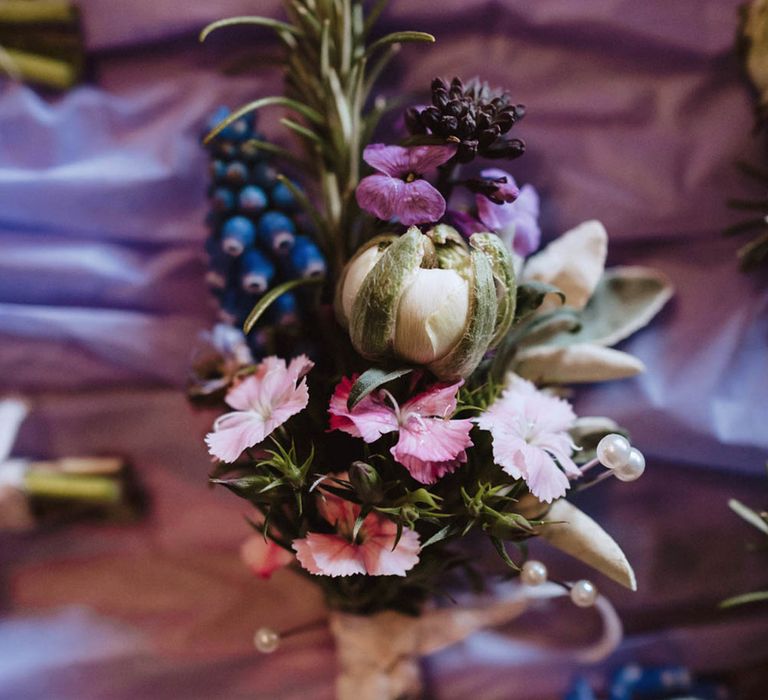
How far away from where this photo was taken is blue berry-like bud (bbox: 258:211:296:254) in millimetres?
565

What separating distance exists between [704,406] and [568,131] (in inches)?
11.4

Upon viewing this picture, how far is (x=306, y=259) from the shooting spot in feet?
1.85

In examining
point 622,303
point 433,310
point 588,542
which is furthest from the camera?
point 622,303

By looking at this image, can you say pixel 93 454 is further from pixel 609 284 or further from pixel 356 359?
pixel 609 284

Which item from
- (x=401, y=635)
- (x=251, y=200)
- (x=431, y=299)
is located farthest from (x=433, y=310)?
(x=401, y=635)

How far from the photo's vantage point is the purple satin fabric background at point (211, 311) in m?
0.66

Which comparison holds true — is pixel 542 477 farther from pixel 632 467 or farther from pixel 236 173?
pixel 236 173

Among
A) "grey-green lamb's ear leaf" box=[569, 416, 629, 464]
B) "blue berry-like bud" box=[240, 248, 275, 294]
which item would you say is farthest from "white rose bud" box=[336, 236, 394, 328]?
"grey-green lamb's ear leaf" box=[569, 416, 629, 464]

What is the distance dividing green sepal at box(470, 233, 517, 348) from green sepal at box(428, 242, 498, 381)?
1cm

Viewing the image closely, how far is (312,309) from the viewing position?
23.2 inches

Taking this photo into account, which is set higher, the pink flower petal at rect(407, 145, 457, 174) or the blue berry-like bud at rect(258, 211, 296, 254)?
the pink flower petal at rect(407, 145, 457, 174)

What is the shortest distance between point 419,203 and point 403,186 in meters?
0.02

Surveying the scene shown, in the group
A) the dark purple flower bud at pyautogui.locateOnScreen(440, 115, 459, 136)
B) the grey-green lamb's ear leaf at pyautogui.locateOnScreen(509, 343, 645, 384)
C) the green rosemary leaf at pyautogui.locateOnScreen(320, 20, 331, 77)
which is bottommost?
the grey-green lamb's ear leaf at pyautogui.locateOnScreen(509, 343, 645, 384)

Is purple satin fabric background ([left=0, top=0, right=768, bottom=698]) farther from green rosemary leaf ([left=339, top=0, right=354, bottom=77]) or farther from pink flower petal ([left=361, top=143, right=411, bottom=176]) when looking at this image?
pink flower petal ([left=361, top=143, right=411, bottom=176])
